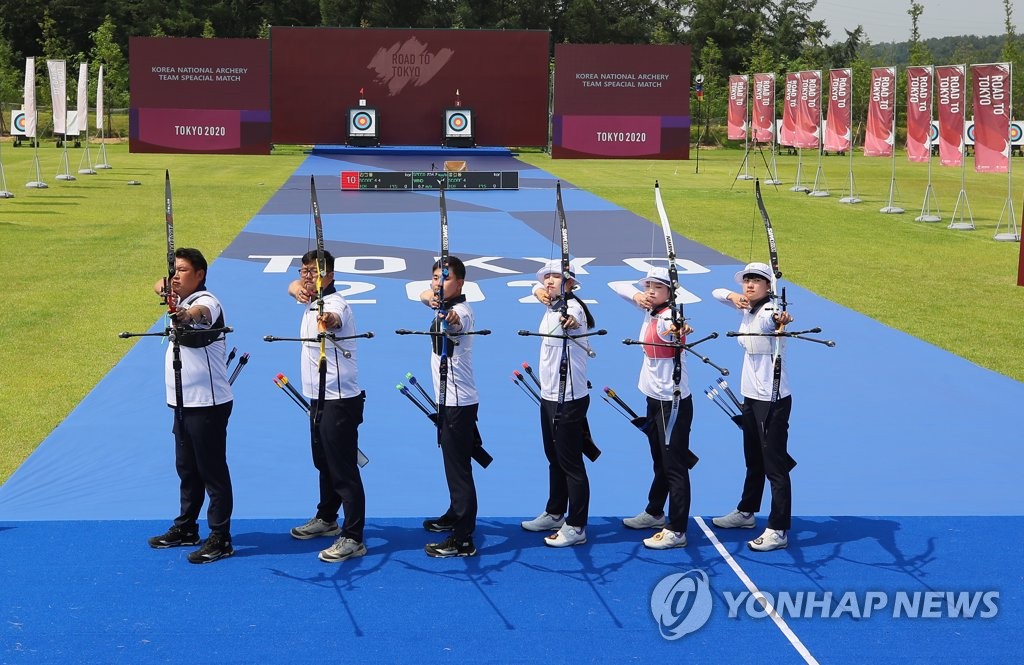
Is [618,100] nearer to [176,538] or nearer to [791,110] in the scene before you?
[791,110]

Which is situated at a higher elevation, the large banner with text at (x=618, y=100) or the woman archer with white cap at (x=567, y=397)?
the large banner with text at (x=618, y=100)

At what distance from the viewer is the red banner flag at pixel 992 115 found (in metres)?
24.2

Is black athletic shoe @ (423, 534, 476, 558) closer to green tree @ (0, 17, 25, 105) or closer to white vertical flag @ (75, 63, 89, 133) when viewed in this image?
white vertical flag @ (75, 63, 89, 133)

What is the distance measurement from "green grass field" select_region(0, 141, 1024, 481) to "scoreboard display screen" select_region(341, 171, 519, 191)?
2604mm

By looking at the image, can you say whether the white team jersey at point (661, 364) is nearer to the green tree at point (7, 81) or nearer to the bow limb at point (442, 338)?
the bow limb at point (442, 338)

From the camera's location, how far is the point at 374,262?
68.5 ft

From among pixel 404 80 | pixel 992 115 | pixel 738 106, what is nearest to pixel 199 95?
pixel 404 80

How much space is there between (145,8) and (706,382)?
66.2 meters

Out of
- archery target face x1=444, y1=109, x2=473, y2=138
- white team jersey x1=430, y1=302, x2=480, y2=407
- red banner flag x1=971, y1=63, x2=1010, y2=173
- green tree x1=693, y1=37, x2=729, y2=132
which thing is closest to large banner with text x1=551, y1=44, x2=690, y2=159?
archery target face x1=444, y1=109, x2=473, y2=138

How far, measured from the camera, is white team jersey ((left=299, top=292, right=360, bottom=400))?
8.10 meters

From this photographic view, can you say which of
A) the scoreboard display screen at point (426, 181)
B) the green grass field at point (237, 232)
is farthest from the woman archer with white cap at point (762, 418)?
the scoreboard display screen at point (426, 181)

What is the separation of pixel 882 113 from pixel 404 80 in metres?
23.1

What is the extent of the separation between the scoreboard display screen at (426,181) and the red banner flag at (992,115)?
43.0 ft

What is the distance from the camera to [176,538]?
822cm
